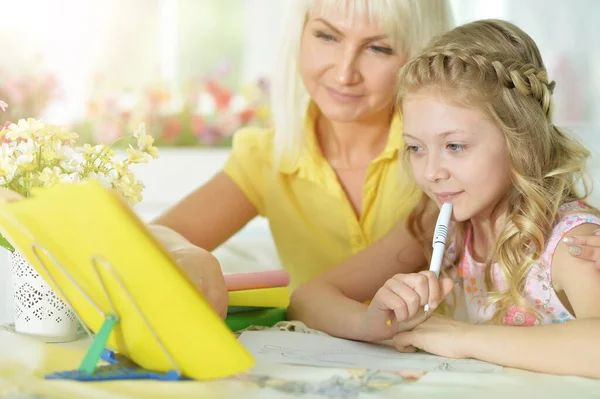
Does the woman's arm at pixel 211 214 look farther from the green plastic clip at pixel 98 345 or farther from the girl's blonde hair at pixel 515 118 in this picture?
the green plastic clip at pixel 98 345

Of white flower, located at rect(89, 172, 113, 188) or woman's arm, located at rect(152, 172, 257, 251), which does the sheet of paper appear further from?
woman's arm, located at rect(152, 172, 257, 251)

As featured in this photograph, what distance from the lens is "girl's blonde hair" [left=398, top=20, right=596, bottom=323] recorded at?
150 centimetres

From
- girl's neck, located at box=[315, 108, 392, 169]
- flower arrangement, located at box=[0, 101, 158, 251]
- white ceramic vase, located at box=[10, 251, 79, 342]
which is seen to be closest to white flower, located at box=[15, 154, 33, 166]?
flower arrangement, located at box=[0, 101, 158, 251]

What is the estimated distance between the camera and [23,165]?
131 centimetres

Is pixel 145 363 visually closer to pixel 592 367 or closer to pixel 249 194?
pixel 592 367

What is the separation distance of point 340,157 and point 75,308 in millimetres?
1035

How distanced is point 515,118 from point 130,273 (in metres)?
0.80

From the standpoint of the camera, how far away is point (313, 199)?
2092mm

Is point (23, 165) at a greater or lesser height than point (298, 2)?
lesser

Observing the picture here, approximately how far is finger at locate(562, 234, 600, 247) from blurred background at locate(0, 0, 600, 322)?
2.73 meters

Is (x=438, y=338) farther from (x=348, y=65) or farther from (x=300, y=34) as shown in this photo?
(x=300, y=34)

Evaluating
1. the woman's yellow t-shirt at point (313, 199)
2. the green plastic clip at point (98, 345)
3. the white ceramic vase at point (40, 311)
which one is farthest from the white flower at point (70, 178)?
the woman's yellow t-shirt at point (313, 199)

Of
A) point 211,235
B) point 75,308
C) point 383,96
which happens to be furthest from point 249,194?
point 75,308

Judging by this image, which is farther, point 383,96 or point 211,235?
point 211,235
